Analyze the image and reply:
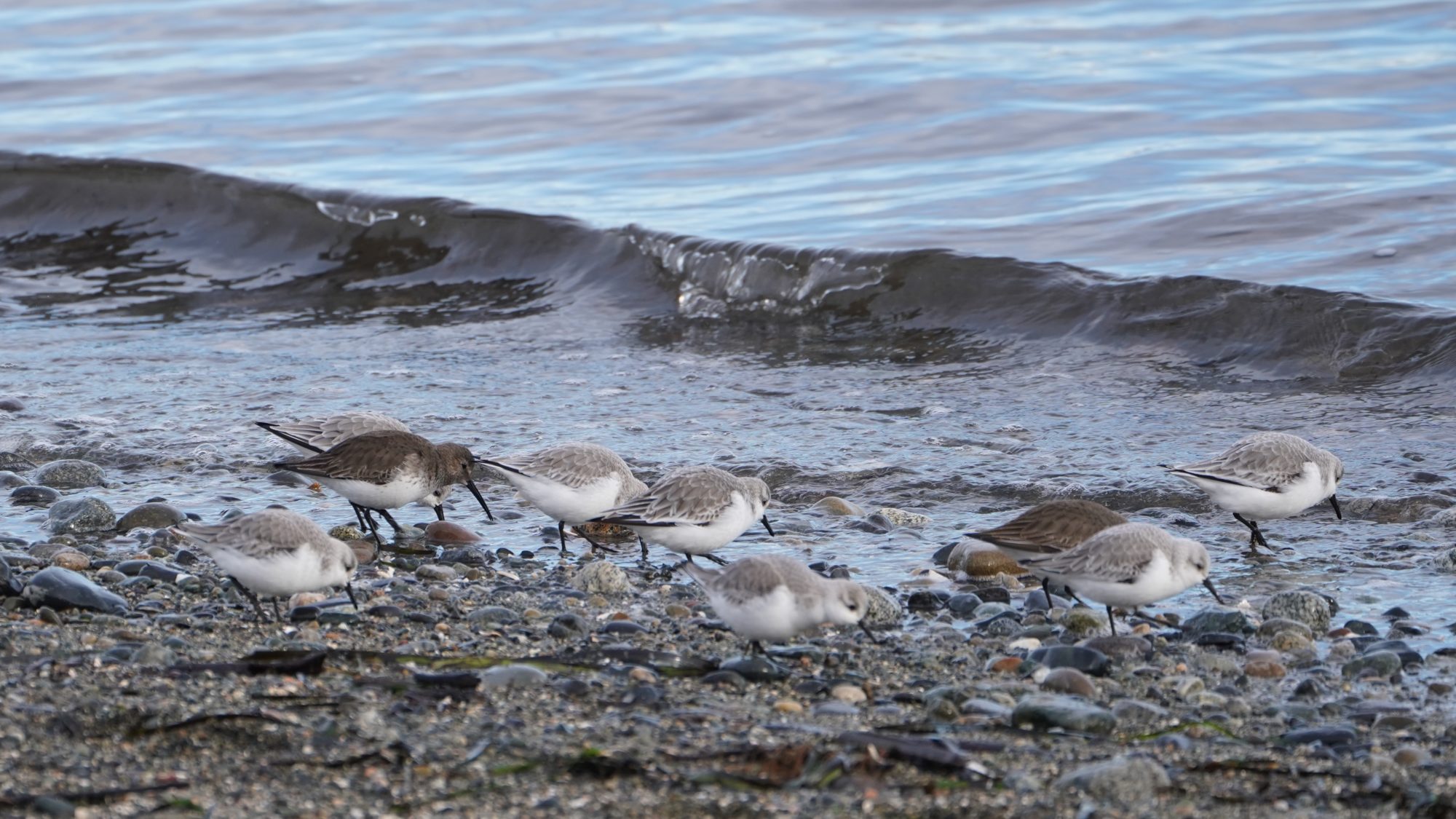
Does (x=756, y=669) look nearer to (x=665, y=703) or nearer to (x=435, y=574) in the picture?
(x=665, y=703)

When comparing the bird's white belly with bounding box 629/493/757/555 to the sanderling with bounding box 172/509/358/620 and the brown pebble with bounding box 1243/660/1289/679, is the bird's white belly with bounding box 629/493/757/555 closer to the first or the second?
the sanderling with bounding box 172/509/358/620

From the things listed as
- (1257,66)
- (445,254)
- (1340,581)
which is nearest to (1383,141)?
(1257,66)

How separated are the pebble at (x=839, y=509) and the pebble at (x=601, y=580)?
1732mm

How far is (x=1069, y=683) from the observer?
5.67m

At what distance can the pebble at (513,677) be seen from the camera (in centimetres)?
546

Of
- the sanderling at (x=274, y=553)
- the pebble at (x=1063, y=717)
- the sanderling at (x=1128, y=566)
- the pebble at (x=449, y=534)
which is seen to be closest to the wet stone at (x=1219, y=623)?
the sanderling at (x=1128, y=566)

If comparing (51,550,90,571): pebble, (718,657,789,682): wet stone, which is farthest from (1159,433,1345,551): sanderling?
(51,550,90,571): pebble

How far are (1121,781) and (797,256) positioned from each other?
33.1 ft

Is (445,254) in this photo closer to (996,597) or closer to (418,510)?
(418,510)

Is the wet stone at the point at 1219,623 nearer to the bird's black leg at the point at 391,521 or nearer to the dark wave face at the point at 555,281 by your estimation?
the bird's black leg at the point at 391,521

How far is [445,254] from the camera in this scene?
1608 cm

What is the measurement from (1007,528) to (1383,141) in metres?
11.6

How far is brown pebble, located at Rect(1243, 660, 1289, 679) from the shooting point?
5859 millimetres

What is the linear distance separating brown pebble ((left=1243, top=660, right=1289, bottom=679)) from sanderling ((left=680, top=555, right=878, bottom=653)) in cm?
139
